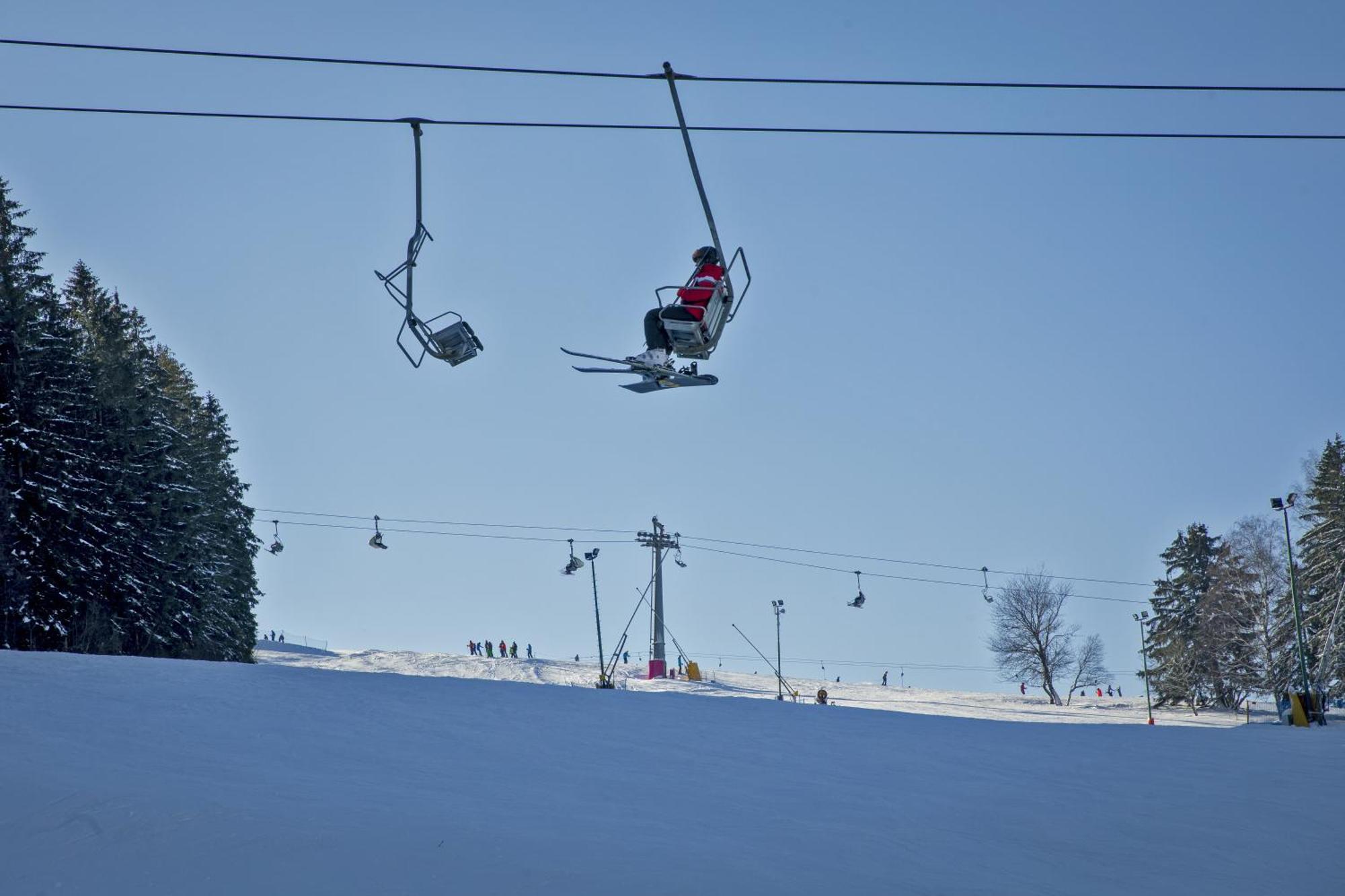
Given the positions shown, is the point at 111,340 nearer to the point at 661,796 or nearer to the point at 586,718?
the point at 586,718

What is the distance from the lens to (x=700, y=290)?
13523mm

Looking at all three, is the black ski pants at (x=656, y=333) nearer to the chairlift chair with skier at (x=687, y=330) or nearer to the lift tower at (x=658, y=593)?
the chairlift chair with skier at (x=687, y=330)

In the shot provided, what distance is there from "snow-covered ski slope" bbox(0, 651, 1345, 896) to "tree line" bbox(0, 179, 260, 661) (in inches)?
471

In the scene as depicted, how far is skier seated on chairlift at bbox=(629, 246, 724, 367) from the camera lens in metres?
13.3

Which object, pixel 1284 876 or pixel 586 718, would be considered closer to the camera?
pixel 1284 876

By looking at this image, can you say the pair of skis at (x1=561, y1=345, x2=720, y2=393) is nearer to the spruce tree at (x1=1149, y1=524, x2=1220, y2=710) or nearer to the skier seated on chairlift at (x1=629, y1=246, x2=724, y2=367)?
the skier seated on chairlift at (x1=629, y1=246, x2=724, y2=367)

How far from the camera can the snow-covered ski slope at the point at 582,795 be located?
9.83 meters

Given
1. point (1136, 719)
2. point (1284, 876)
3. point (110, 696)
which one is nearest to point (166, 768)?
point (110, 696)

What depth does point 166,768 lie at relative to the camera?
40.8 ft

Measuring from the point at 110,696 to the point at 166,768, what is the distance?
4870 millimetres

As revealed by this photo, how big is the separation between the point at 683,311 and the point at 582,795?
5509 millimetres

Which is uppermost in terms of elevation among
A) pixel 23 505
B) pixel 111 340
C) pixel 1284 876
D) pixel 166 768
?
pixel 111 340

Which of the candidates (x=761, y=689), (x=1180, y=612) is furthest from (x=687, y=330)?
(x=1180, y=612)

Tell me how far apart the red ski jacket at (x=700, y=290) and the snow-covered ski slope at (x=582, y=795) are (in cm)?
541
